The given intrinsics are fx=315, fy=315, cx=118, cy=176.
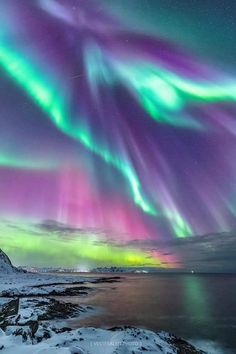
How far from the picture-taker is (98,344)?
66.4ft

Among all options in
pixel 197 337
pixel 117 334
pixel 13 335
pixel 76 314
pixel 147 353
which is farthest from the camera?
pixel 76 314

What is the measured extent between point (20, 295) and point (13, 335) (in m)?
39.5

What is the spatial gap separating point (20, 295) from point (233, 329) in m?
37.9

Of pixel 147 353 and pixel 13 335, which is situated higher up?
pixel 13 335

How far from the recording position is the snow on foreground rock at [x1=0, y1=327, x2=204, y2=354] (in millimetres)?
18297

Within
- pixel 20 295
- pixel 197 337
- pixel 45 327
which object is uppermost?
pixel 20 295

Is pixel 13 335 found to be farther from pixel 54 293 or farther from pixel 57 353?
pixel 54 293

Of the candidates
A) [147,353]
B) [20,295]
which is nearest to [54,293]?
[20,295]

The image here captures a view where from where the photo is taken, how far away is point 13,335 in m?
21.8

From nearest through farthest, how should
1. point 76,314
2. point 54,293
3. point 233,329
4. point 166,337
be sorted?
point 166,337 → point 233,329 → point 76,314 → point 54,293

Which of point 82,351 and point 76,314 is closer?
point 82,351

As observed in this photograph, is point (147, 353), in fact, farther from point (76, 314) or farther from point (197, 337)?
point (76, 314)

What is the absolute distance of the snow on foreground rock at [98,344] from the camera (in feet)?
60.0

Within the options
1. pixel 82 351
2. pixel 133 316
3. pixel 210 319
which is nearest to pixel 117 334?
pixel 82 351
